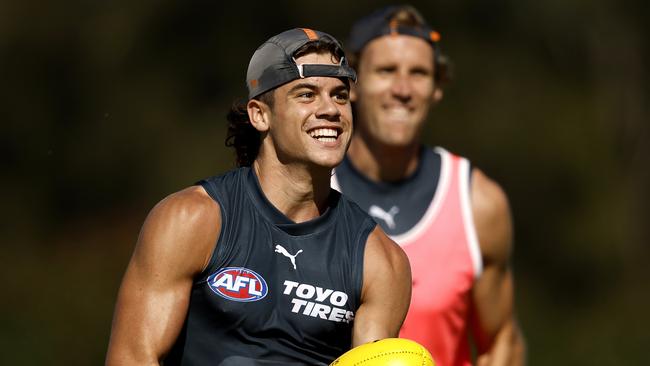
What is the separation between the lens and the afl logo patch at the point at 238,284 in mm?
4387

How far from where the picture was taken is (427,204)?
6227mm

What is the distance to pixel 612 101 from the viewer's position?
48.6 feet

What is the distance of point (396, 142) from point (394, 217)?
0.34m

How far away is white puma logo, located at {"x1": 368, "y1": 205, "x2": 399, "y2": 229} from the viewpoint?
6164mm

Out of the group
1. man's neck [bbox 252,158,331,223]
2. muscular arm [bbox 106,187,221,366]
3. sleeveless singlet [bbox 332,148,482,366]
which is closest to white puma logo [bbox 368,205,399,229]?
sleeveless singlet [bbox 332,148,482,366]

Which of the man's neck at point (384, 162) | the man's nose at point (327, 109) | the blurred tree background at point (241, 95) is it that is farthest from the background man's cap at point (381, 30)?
the blurred tree background at point (241, 95)

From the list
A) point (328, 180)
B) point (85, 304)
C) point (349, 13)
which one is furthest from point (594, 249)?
point (328, 180)

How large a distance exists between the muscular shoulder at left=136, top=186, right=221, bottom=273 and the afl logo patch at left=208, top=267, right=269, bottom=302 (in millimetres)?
69

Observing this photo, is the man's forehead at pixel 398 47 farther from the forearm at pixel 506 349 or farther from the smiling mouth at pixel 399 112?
the forearm at pixel 506 349

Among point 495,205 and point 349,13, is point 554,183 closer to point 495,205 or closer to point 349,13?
point 349,13

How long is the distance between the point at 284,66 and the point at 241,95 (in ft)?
30.7

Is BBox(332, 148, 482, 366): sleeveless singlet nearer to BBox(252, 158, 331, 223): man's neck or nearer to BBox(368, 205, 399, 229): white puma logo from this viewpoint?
BBox(368, 205, 399, 229): white puma logo

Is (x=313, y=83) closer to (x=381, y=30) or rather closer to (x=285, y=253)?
(x=285, y=253)

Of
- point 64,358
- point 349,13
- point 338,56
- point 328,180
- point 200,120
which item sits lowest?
point 64,358
